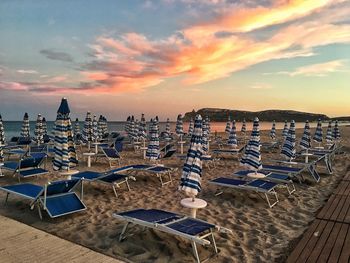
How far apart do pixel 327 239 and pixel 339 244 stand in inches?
8.6

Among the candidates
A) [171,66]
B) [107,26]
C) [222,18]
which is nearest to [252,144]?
[222,18]

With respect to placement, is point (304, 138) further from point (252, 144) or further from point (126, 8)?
point (126, 8)

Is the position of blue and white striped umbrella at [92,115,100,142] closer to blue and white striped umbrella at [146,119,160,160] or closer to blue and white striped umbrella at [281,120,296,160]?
blue and white striped umbrella at [146,119,160,160]

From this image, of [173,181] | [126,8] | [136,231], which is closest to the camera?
[136,231]

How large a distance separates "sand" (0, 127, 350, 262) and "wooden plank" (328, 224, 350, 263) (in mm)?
623

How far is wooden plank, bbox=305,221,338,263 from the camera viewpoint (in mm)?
3876

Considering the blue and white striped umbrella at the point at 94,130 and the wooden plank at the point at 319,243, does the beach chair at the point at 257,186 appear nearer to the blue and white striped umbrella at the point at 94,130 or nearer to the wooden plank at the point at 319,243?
the wooden plank at the point at 319,243

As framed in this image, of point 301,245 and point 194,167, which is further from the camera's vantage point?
point 194,167

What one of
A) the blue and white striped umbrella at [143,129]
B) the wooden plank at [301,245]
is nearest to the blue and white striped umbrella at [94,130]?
the blue and white striped umbrella at [143,129]

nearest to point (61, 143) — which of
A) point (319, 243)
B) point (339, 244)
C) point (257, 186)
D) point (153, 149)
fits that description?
point (153, 149)

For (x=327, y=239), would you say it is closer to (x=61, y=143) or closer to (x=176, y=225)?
(x=176, y=225)

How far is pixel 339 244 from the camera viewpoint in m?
4.29

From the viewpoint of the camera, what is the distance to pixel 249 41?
1569 cm

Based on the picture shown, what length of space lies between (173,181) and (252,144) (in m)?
3.07
